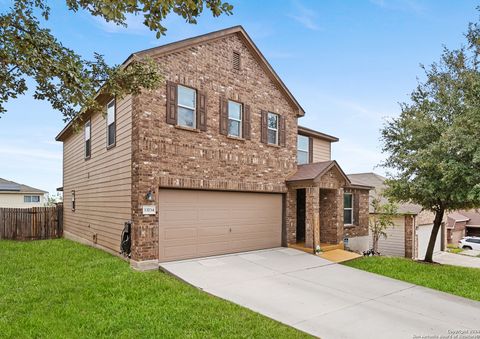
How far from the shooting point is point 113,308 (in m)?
6.05

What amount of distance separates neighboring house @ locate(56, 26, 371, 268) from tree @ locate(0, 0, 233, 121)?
2.52 metres

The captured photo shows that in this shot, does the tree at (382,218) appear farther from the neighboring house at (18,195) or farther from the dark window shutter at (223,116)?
the neighboring house at (18,195)

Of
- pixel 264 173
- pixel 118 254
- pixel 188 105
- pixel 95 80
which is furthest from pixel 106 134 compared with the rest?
pixel 95 80

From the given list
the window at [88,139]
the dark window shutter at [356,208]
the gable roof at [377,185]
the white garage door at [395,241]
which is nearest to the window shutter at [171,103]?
the window at [88,139]

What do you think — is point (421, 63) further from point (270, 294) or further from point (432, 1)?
point (270, 294)

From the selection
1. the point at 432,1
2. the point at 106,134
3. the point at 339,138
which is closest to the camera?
the point at 432,1

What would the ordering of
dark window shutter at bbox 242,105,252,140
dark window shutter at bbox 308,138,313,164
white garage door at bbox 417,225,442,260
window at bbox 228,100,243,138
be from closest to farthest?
window at bbox 228,100,243,138 → dark window shutter at bbox 242,105,252,140 → dark window shutter at bbox 308,138,313,164 → white garage door at bbox 417,225,442,260

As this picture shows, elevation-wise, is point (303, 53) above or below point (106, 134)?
above

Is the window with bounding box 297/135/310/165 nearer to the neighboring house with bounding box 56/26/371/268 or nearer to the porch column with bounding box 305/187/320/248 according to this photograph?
the neighboring house with bounding box 56/26/371/268

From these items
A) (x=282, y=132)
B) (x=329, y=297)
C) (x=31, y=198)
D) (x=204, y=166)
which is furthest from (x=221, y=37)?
(x=31, y=198)

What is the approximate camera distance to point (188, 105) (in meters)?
10.5

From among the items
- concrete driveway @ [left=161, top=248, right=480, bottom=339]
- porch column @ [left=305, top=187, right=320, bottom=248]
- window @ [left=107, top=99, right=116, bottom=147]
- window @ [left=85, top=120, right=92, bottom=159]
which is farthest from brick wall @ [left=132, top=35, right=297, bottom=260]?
window @ [left=85, top=120, right=92, bottom=159]

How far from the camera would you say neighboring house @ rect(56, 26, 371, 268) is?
9516 millimetres

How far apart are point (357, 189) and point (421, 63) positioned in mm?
6138
